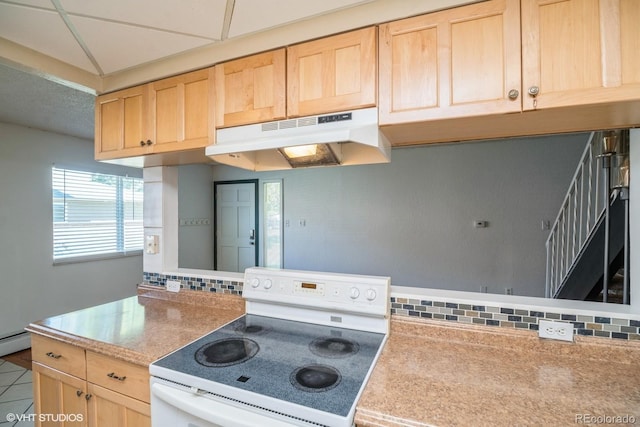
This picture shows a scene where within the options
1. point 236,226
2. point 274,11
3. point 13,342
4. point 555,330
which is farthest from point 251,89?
point 236,226

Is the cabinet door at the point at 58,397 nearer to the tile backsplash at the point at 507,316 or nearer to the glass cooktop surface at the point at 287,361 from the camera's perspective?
the glass cooktop surface at the point at 287,361

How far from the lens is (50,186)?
10.5ft

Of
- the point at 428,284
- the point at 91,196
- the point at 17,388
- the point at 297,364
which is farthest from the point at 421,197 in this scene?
the point at 17,388

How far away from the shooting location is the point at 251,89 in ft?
4.38

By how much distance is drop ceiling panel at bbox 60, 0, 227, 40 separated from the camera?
1.09m

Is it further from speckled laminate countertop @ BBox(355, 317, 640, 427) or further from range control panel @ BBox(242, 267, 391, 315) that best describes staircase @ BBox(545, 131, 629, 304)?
range control panel @ BBox(242, 267, 391, 315)

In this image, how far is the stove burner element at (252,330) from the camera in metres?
1.34

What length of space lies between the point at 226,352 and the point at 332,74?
1205 millimetres

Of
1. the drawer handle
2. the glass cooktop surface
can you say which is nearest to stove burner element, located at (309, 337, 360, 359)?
the glass cooktop surface

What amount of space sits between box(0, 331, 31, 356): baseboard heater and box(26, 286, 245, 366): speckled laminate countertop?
223 centimetres

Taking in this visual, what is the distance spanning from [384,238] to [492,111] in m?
3.25

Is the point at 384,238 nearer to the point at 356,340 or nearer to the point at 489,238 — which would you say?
the point at 489,238

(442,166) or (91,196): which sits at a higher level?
(442,166)

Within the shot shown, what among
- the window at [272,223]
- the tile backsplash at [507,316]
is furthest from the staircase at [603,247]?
the window at [272,223]
